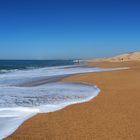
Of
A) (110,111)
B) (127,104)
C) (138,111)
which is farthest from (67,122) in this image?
(127,104)

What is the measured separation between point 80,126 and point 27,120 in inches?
54.7

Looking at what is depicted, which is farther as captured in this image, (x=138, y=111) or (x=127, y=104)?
(x=127, y=104)

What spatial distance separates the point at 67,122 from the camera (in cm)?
642

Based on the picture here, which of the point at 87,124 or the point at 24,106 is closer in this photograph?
the point at 87,124

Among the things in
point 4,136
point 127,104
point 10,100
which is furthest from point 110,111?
point 10,100

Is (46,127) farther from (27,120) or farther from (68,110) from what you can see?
(68,110)

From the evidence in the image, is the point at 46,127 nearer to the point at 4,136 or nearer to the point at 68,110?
the point at 4,136

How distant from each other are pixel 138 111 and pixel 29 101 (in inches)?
145

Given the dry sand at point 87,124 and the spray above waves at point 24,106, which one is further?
the spray above waves at point 24,106

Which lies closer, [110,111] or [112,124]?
[112,124]

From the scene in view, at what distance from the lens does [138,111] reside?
23.9ft

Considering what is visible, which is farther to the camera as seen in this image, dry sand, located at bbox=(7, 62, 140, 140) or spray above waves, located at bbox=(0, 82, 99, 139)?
spray above waves, located at bbox=(0, 82, 99, 139)

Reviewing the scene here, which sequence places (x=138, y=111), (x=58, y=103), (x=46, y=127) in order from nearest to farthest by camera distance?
(x=46, y=127) < (x=138, y=111) < (x=58, y=103)

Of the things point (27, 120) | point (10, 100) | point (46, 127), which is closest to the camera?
point (46, 127)
